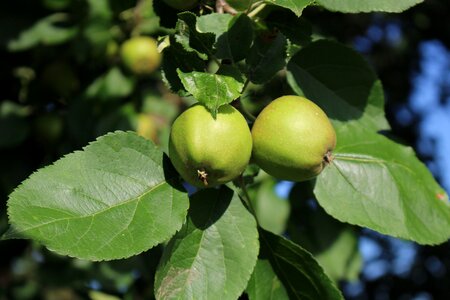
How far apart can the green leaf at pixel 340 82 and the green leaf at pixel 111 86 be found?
1.04 m

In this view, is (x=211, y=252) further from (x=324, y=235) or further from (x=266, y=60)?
(x=324, y=235)

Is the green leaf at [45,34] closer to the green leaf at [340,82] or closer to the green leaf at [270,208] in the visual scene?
the green leaf at [270,208]

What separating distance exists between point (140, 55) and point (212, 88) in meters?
1.28

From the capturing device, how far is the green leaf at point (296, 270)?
143cm

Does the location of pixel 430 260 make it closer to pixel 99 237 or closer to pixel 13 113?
pixel 13 113

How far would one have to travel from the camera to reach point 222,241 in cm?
140

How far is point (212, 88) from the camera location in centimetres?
126

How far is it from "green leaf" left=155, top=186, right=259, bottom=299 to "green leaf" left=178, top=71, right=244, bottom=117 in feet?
0.91

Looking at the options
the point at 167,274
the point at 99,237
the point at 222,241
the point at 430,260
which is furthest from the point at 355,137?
the point at 430,260

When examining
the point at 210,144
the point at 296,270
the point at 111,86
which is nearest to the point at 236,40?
the point at 210,144

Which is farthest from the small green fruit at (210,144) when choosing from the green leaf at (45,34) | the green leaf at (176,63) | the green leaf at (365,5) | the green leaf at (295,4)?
the green leaf at (45,34)

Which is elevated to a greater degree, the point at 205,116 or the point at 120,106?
the point at 205,116

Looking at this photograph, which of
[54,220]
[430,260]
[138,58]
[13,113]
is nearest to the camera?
[54,220]

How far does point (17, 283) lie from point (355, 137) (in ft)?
7.46
